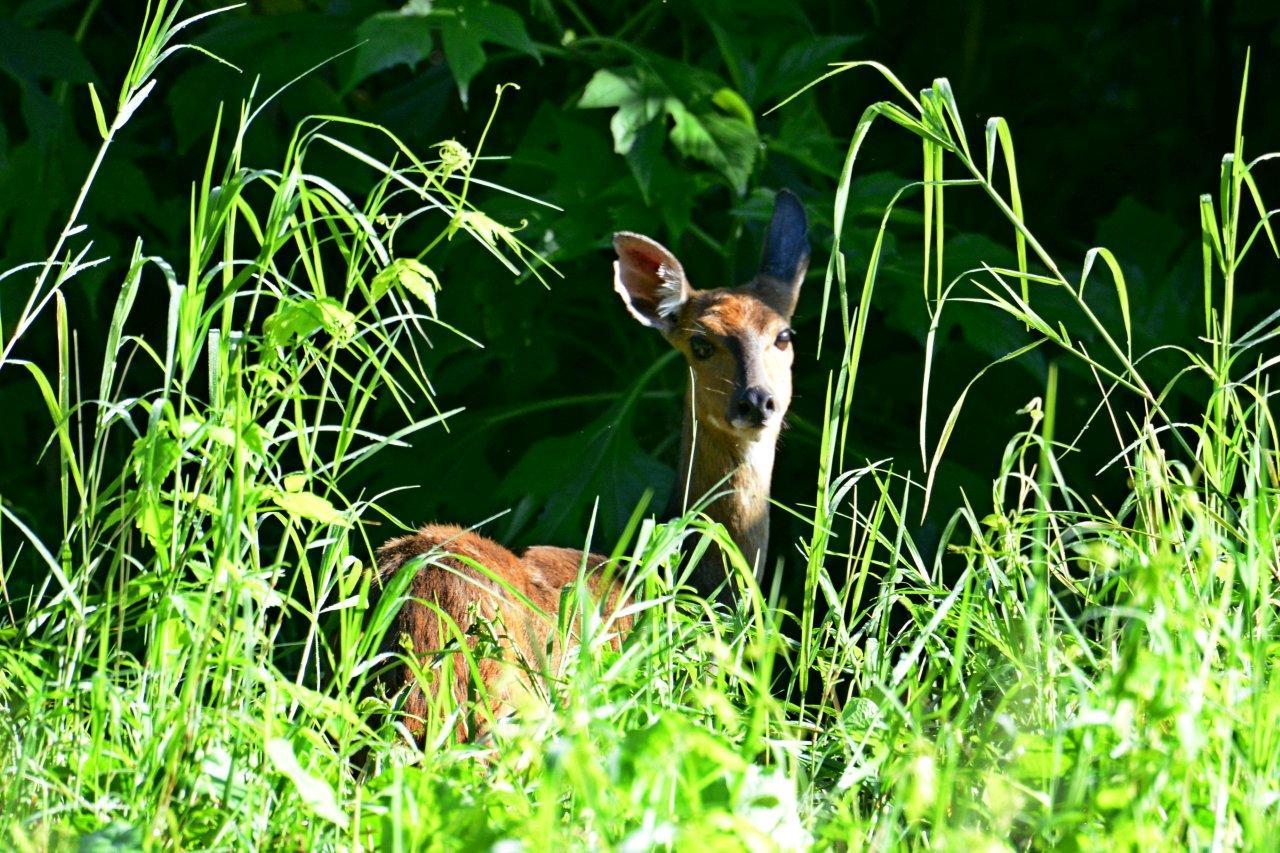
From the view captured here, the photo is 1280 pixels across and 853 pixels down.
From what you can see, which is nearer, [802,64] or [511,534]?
[511,534]

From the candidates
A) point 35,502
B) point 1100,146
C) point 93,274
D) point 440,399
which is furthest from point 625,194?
point 35,502

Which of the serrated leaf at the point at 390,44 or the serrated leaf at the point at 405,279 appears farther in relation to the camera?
the serrated leaf at the point at 390,44

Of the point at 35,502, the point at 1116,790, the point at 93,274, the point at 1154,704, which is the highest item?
the point at 1154,704

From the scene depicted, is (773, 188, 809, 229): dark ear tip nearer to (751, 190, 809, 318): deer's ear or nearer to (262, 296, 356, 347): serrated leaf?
(751, 190, 809, 318): deer's ear

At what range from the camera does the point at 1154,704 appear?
5.95ft

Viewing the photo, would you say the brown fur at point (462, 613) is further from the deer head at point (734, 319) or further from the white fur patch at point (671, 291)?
the white fur patch at point (671, 291)

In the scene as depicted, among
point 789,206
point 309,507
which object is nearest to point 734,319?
point 789,206

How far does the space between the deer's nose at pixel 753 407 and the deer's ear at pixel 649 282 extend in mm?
495

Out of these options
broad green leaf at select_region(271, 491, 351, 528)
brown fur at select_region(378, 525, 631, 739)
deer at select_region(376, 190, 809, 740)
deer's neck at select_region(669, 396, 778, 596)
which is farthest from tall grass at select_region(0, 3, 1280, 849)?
deer's neck at select_region(669, 396, 778, 596)

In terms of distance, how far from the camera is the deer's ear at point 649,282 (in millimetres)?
4746

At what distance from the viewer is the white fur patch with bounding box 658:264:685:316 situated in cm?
482

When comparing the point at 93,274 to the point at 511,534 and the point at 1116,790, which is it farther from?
the point at 1116,790

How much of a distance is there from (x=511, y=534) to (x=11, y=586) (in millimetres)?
1846

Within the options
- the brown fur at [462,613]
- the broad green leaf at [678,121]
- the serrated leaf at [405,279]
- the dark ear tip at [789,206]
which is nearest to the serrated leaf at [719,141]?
the broad green leaf at [678,121]
